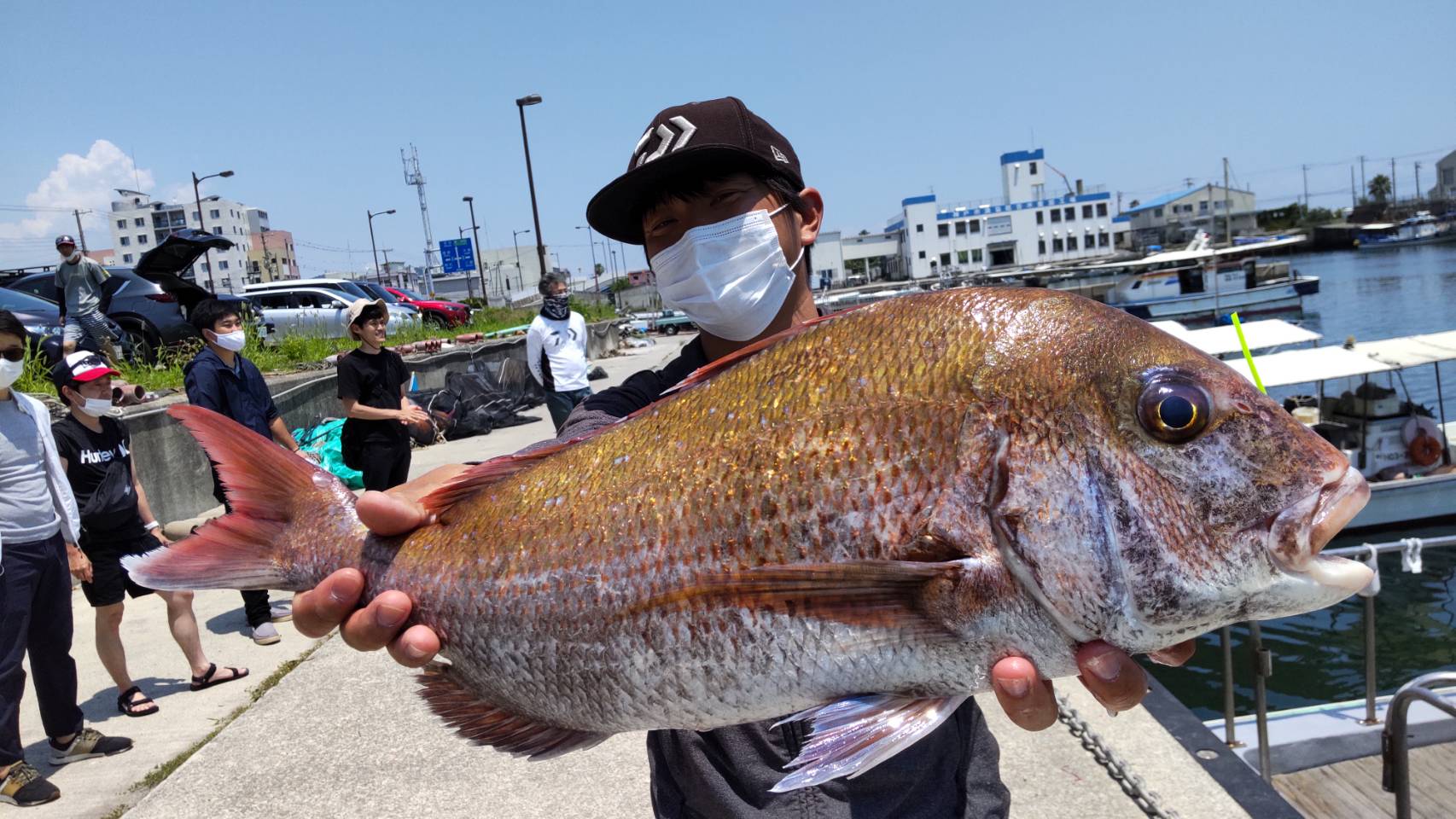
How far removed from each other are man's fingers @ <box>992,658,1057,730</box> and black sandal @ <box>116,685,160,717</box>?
549 centimetres

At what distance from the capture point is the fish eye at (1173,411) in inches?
51.1

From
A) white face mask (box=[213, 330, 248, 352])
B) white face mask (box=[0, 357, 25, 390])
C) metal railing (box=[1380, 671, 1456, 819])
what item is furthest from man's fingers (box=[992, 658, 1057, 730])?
white face mask (box=[213, 330, 248, 352])

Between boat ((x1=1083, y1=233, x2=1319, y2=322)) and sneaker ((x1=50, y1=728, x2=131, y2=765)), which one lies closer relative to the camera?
sneaker ((x1=50, y1=728, x2=131, y2=765))

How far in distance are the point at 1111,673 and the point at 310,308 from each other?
23657 millimetres

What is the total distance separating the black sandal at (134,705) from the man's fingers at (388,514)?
4618 mm

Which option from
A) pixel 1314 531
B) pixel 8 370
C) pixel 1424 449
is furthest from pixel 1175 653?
pixel 1424 449

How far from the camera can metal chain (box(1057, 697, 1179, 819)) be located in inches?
125

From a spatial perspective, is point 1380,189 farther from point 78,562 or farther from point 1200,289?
point 78,562

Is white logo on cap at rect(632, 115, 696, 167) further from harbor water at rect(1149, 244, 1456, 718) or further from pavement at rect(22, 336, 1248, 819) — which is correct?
harbor water at rect(1149, 244, 1456, 718)

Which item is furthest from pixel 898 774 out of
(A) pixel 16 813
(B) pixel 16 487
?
(B) pixel 16 487

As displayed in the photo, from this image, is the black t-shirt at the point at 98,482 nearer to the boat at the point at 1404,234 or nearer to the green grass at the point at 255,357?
the green grass at the point at 255,357

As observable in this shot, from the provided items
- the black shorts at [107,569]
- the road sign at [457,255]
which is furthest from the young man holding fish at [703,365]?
the road sign at [457,255]

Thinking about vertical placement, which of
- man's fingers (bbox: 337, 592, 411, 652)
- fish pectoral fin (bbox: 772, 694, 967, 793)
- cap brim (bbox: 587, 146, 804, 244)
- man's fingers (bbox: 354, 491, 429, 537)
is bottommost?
fish pectoral fin (bbox: 772, 694, 967, 793)

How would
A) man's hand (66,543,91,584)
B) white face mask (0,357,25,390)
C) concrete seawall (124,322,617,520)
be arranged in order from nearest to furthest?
white face mask (0,357,25,390) < man's hand (66,543,91,584) < concrete seawall (124,322,617,520)
